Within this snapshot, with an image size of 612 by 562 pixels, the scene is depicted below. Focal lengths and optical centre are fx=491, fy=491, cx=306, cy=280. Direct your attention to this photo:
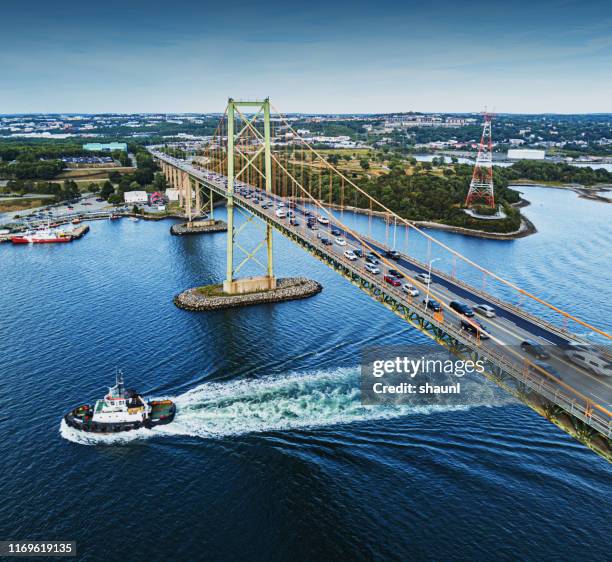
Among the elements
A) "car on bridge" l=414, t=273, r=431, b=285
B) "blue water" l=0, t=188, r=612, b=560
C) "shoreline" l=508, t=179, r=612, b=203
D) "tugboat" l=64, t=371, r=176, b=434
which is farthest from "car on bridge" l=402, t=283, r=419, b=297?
"shoreline" l=508, t=179, r=612, b=203

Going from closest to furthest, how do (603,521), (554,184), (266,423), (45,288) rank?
(603,521), (266,423), (45,288), (554,184)

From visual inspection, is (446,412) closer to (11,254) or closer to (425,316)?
(425,316)

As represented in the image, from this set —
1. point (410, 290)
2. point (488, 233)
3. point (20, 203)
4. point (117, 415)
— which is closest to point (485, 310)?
point (410, 290)

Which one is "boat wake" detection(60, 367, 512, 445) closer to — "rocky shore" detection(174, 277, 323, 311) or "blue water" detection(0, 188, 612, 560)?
"blue water" detection(0, 188, 612, 560)

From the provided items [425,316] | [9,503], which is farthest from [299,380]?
[9,503]

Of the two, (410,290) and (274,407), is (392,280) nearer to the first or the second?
(410,290)

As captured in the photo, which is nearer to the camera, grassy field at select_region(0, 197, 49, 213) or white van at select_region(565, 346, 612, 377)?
white van at select_region(565, 346, 612, 377)

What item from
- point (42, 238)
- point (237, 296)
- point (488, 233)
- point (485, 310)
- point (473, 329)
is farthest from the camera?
point (488, 233)
